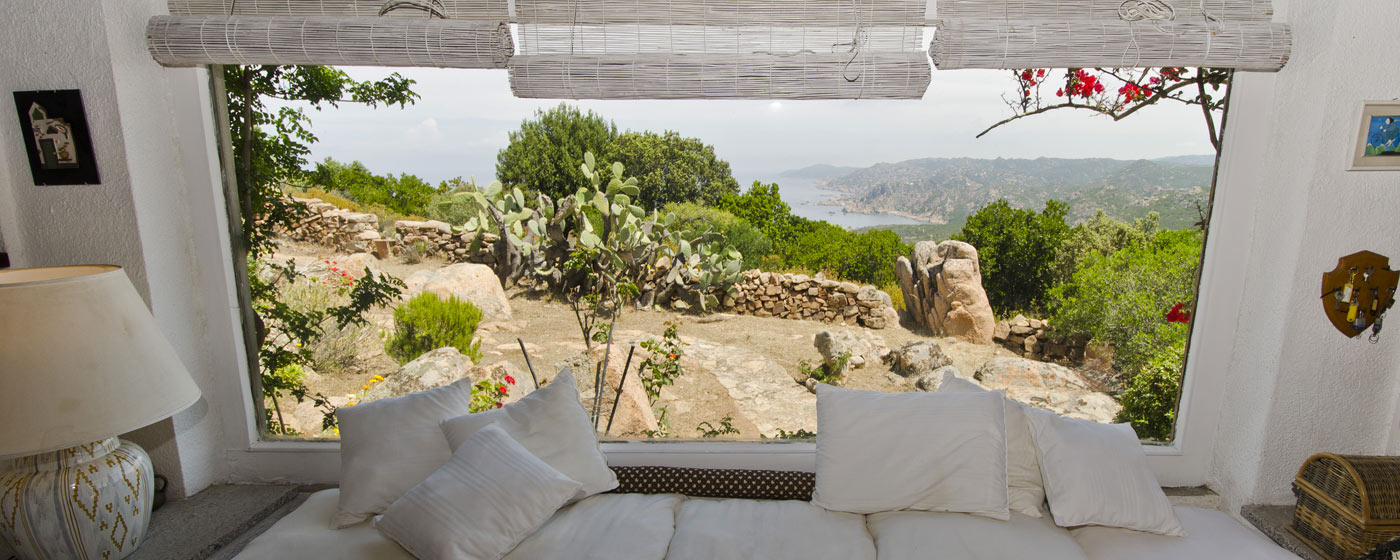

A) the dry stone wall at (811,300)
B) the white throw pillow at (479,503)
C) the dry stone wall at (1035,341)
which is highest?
the dry stone wall at (811,300)

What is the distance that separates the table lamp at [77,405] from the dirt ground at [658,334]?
70cm

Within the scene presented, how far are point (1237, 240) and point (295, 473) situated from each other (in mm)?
3490

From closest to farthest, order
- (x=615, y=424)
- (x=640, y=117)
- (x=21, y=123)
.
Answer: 1. (x=21, y=123)
2. (x=640, y=117)
3. (x=615, y=424)

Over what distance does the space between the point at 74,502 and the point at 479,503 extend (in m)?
1.05

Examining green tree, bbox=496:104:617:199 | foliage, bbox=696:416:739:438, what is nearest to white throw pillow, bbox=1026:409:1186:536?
foliage, bbox=696:416:739:438

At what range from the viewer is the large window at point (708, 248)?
2.30 metres

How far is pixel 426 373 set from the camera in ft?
7.99

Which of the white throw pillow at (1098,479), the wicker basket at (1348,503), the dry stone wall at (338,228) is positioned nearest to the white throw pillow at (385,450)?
the dry stone wall at (338,228)

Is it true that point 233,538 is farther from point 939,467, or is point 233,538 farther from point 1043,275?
point 1043,275

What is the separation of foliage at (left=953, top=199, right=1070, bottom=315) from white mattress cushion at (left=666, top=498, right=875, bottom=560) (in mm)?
1011

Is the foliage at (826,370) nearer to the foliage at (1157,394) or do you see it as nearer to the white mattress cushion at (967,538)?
the white mattress cushion at (967,538)

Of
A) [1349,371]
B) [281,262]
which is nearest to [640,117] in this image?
[281,262]

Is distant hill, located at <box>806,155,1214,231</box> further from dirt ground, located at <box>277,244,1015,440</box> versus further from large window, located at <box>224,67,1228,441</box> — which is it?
dirt ground, located at <box>277,244,1015,440</box>

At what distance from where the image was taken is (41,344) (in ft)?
4.95
